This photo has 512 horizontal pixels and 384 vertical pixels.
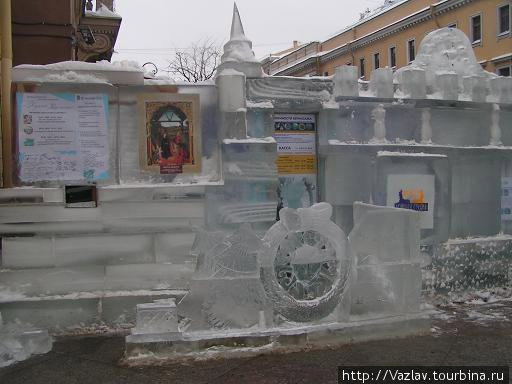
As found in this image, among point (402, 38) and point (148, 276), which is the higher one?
point (402, 38)

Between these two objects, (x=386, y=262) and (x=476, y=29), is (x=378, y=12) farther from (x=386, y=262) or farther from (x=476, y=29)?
(x=386, y=262)

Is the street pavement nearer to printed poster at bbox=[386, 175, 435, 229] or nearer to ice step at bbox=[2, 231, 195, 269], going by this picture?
ice step at bbox=[2, 231, 195, 269]

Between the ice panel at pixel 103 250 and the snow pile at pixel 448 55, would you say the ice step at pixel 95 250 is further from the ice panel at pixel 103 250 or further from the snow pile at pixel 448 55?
the snow pile at pixel 448 55

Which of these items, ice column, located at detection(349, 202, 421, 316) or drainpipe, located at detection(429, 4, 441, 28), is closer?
ice column, located at detection(349, 202, 421, 316)

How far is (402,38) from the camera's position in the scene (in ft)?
113

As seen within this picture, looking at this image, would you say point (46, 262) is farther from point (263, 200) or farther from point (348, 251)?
point (348, 251)

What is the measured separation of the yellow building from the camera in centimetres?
2814

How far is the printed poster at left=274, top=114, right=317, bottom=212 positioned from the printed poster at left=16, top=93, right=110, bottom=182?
2022 mm

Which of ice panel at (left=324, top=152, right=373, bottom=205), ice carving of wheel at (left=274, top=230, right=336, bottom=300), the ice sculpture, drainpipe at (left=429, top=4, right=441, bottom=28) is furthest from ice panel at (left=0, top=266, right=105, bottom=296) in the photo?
drainpipe at (left=429, top=4, right=441, bottom=28)

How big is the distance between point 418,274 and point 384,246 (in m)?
0.44

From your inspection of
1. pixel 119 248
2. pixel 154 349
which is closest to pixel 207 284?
pixel 154 349

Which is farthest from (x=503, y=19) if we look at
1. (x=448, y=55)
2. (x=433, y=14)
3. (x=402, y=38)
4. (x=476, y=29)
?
(x=448, y=55)

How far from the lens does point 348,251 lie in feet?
16.9

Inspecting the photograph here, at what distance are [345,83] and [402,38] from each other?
30.6 meters
